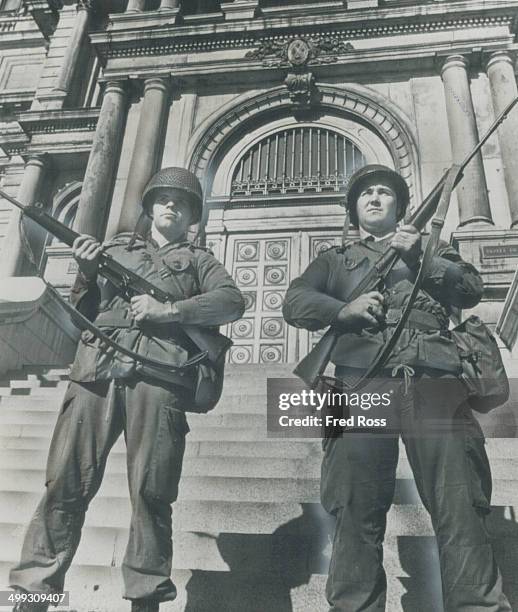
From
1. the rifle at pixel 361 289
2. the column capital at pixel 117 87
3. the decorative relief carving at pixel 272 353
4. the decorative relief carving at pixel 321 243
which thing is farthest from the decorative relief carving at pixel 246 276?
the rifle at pixel 361 289

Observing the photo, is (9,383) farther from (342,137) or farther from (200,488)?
(342,137)

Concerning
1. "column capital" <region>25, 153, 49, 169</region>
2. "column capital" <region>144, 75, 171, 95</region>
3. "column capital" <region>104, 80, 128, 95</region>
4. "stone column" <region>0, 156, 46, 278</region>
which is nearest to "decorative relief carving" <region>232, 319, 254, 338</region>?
"column capital" <region>144, 75, 171, 95</region>

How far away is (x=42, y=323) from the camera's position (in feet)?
26.9

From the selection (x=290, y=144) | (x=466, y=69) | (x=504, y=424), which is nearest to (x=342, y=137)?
(x=290, y=144)

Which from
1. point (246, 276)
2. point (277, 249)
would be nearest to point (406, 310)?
point (246, 276)

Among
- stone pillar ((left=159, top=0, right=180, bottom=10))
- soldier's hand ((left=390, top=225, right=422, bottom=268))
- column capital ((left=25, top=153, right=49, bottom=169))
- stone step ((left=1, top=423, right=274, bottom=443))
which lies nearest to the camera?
soldier's hand ((left=390, top=225, right=422, bottom=268))

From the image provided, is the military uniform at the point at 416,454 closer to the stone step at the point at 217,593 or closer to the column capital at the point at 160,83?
the stone step at the point at 217,593

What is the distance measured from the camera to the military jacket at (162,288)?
3.00 metres

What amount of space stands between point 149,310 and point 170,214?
2.58ft

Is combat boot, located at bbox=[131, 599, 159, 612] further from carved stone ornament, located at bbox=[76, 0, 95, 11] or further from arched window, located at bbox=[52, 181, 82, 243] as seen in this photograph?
carved stone ornament, located at bbox=[76, 0, 95, 11]

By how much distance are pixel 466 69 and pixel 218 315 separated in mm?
8871

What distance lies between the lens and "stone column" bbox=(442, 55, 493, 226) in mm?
8539

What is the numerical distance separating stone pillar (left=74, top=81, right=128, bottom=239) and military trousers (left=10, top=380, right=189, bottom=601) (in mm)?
7239

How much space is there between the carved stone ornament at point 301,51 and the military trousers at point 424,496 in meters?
8.97
